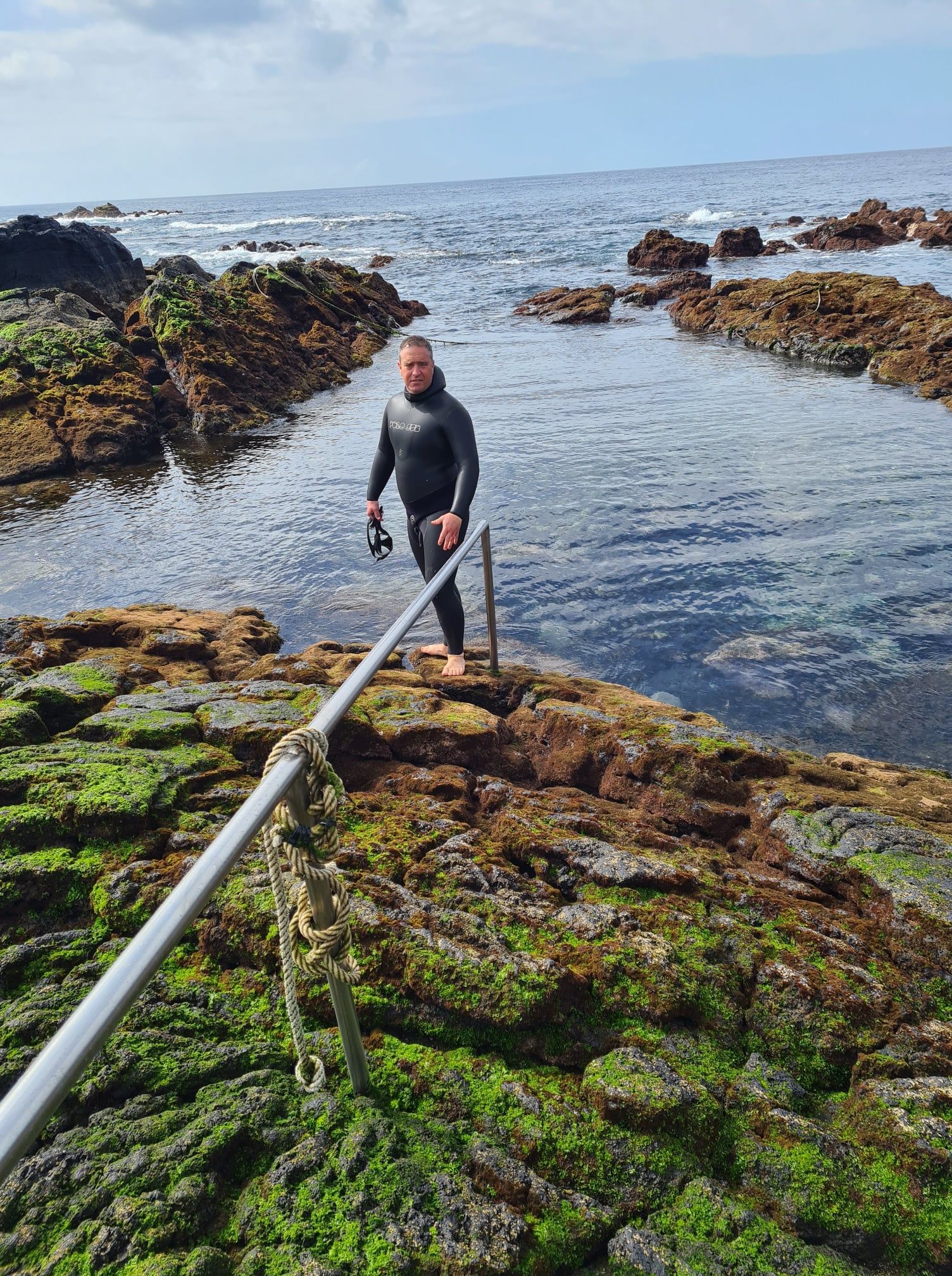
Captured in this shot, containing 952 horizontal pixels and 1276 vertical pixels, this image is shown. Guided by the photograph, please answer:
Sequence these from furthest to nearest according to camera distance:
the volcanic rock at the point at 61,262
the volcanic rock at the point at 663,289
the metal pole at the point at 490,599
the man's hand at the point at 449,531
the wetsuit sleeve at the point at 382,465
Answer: the volcanic rock at the point at 663,289 → the volcanic rock at the point at 61,262 → the wetsuit sleeve at the point at 382,465 → the metal pole at the point at 490,599 → the man's hand at the point at 449,531

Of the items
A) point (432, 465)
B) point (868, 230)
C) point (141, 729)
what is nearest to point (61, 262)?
point (432, 465)

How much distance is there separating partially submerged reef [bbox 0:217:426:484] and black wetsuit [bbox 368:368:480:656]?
986cm

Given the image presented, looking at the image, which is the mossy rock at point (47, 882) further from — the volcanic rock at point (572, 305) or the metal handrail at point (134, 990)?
the volcanic rock at point (572, 305)

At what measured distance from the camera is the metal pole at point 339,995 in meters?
1.88

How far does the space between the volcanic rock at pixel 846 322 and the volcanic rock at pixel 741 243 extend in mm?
16495

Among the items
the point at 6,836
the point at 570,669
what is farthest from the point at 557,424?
the point at 6,836

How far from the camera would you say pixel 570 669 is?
23.3 ft

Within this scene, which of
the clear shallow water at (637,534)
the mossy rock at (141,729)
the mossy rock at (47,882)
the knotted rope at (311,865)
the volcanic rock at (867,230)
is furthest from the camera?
the volcanic rock at (867,230)

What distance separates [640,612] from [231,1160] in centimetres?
673

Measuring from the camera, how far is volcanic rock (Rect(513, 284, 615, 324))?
26.9m

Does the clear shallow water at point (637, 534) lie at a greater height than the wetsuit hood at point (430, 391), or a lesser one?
lesser

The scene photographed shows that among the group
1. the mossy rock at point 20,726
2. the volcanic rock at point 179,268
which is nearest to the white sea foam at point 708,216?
the volcanic rock at point 179,268

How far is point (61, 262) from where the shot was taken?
892 inches

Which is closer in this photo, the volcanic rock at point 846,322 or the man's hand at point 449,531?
the man's hand at point 449,531
